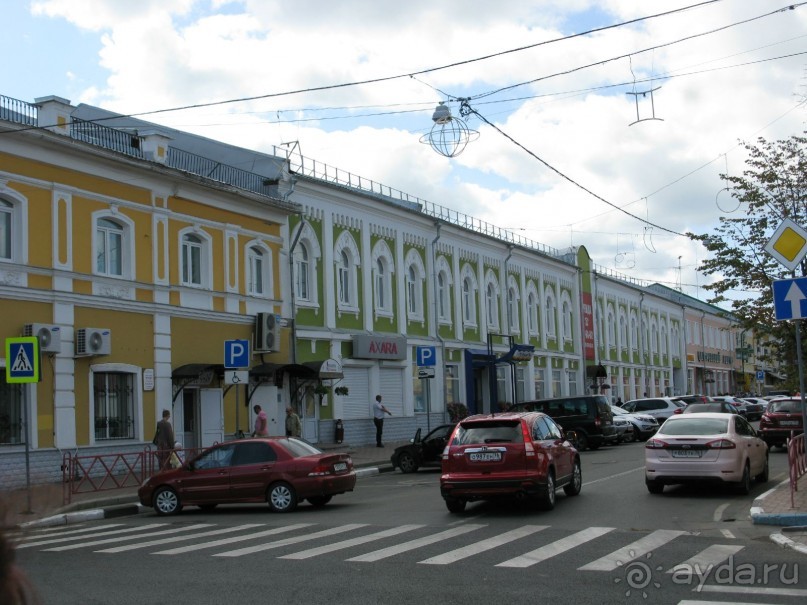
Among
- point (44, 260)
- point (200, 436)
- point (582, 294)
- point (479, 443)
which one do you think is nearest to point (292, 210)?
point (200, 436)

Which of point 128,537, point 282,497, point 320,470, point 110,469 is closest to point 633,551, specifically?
point 320,470

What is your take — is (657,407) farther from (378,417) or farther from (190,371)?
(190,371)

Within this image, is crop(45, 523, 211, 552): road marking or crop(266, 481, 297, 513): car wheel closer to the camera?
crop(45, 523, 211, 552): road marking

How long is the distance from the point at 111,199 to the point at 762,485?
56.4 feet

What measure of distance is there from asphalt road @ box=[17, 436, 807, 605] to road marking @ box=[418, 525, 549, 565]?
3cm

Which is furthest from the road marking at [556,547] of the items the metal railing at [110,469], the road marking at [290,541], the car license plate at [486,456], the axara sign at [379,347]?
the axara sign at [379,347]

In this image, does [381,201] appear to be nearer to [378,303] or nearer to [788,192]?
[378,303]

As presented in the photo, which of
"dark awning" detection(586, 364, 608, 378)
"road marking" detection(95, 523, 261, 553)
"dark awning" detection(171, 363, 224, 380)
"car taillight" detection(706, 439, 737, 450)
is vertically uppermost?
"dark awning" detection(171, 363, 224, 380)

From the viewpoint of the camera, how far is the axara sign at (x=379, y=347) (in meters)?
35.1

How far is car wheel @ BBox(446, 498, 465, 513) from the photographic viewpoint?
15.4 meters

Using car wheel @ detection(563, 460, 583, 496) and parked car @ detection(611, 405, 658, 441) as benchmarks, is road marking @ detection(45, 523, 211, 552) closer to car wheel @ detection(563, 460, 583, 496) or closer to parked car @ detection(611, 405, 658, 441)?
car wheel @ detection(563, 460, 583, 496)

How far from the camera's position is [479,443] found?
15391mm

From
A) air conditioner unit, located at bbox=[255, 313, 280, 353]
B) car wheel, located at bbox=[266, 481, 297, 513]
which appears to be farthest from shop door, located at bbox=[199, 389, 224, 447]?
car wheel, located at bbox=[266, 481, 297, 513]

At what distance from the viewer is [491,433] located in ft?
50.9
